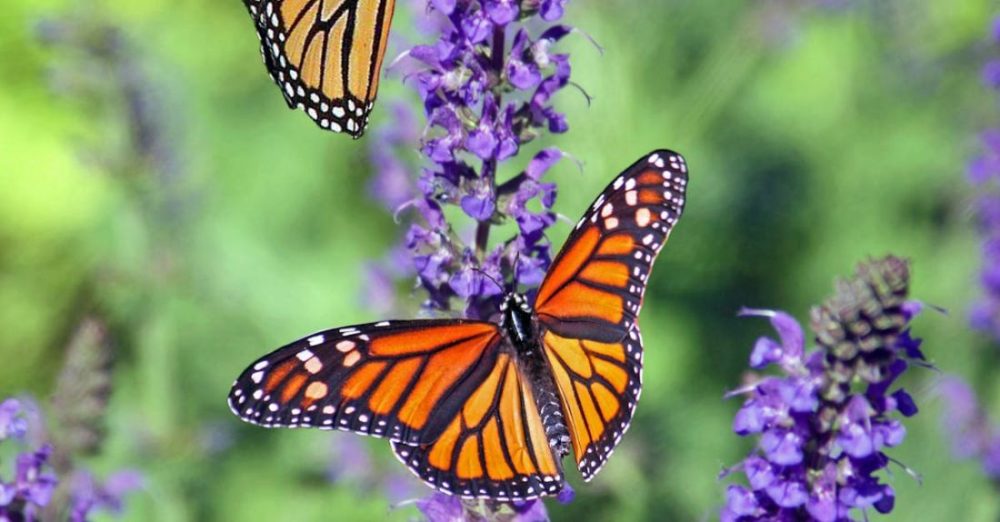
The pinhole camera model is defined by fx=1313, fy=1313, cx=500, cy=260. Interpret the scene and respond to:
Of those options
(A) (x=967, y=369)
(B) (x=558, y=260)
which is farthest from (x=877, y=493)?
(A) (x=967, y=369)

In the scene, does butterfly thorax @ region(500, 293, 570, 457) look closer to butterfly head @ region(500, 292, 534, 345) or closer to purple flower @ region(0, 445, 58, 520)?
butterfly head @ region(500, 292, 534, 345)

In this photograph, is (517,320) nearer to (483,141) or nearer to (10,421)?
(483,141)

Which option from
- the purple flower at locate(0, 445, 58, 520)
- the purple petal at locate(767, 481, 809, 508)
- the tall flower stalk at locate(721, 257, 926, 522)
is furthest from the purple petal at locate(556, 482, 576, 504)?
the purple flower at locate(0, 445, 58, 520)

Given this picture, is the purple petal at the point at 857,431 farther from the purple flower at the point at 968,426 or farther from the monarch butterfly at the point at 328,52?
the purple flower at the point at 968,426

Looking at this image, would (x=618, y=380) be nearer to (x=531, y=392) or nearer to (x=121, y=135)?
(x=531, y=392)

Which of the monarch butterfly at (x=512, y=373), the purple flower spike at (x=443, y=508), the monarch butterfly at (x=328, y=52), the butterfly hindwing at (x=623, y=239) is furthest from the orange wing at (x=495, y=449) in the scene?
the monarch butterfly at (x=328, y=52)

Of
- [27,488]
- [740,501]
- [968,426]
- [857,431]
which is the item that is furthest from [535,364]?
[968,426]
